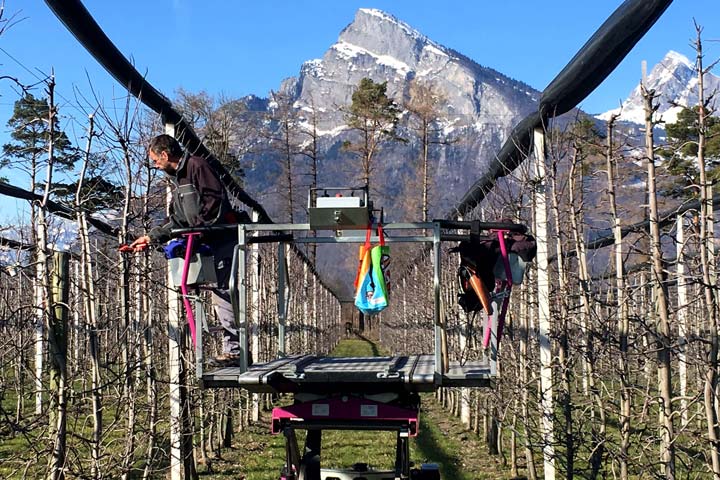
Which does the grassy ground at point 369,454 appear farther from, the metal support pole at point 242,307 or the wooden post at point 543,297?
the metal support pole at point 242,307

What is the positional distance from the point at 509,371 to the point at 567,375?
3.91m

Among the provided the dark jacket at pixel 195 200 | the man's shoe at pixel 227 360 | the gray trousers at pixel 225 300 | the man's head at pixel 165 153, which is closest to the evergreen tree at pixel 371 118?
the gray trousers at pixel 225 300

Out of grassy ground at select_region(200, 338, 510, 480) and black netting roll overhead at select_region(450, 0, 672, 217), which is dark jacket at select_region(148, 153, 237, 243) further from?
grassy ground at select_region(200, 338, 510, 480)

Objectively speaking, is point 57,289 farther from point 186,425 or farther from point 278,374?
point 186,425

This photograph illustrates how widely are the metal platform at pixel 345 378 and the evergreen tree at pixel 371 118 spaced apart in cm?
3905

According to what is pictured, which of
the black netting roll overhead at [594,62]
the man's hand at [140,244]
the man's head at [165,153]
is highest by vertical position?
the black netting roll overhead at [594,62]

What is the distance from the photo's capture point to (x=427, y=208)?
34.8 metres

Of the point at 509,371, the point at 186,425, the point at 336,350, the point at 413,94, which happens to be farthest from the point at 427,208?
the point at 186,425

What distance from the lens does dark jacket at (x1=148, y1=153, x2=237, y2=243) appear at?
589 cm

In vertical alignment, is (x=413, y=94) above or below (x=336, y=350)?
above

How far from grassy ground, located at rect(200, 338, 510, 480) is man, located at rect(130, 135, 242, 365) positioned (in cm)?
525

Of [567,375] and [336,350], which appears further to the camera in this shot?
[336,350]

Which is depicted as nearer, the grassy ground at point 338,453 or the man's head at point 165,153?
the man's head at point 165,153

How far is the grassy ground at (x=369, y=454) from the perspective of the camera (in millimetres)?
11016
